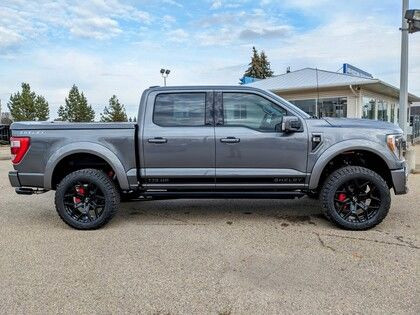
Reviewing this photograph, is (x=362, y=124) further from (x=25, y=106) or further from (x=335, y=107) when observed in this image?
(x=25, y=106)

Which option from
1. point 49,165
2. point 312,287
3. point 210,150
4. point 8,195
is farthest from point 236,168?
point 8,195

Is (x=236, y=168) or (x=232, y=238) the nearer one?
(x=232, y=238)

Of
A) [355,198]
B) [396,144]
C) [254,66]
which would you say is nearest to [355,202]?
[355,198]

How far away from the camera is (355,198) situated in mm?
5434

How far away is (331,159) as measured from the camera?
5.38 meters

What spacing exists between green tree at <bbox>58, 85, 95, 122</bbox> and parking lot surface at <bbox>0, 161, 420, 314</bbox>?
5739 centimetres

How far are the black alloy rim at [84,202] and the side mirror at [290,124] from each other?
2572 mm

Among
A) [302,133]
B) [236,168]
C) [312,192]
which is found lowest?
[312,192]

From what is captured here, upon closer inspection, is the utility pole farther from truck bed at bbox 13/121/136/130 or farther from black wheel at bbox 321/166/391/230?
truck bed at bbox 13/121/136/130

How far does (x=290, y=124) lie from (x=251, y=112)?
578 millimetres

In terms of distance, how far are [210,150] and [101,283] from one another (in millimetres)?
2291

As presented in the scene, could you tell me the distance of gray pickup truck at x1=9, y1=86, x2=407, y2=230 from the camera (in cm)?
535

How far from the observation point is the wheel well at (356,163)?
5594 millimetres

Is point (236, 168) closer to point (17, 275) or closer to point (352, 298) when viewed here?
point (352, 298)
